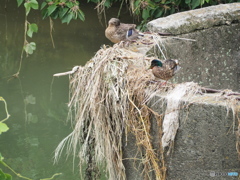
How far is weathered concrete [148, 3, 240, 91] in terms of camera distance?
4.35 m

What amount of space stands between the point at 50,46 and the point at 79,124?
5.55 meters

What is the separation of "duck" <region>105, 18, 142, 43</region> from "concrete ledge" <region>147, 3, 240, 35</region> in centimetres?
16

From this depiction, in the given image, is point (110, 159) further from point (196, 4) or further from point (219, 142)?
point (196, 4)

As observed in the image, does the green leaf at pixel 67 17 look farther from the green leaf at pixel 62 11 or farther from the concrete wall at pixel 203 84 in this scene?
the concrete wall at pixel 203 84

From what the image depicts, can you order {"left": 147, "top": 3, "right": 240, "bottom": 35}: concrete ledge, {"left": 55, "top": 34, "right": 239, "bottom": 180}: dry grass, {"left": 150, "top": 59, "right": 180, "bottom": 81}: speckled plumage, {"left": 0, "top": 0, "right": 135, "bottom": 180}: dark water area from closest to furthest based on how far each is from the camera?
1. {"left": 55, "top": 34, "right": 239, "bottom": 180}: dry grass
2. {"left": 150, "top": 59, "right": 180, "bottom": 81}: speckled plumage
3. {"left": 147, "top": 3, "right": 240, "bottom": 35}: concrete ledge
4. {"left": 0, "top": 0, "right": 135, "bottom": 180}: dark water area

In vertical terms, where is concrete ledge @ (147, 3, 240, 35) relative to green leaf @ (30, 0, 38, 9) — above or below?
below

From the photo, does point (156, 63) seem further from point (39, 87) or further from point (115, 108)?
point (39, 87)

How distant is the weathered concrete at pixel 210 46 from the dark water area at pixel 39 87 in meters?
1.47

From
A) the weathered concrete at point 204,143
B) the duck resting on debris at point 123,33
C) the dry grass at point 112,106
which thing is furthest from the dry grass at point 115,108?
the duck resting on debris at point 123,33

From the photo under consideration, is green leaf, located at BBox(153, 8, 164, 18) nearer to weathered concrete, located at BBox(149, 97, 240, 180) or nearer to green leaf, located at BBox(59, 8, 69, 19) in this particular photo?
green leaf, located at BBox(59, 8, 69, 19)

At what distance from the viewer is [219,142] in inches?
110

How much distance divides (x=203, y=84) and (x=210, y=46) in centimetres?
34

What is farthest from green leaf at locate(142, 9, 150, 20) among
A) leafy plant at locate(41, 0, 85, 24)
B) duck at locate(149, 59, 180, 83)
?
duck at locate(149, 59, 180, 83)

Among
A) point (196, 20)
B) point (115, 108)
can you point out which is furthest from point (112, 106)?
point (196, 20)
